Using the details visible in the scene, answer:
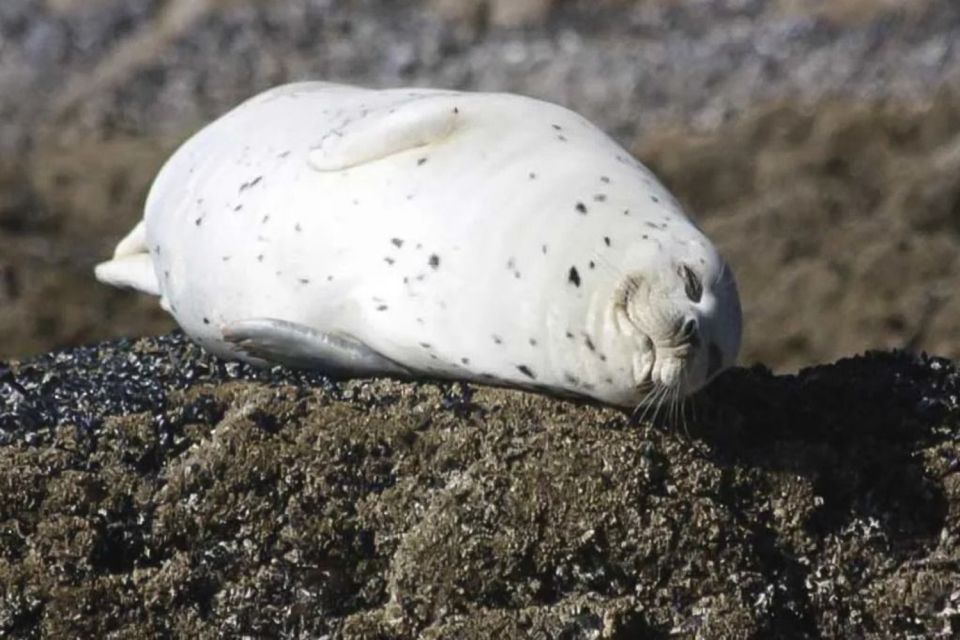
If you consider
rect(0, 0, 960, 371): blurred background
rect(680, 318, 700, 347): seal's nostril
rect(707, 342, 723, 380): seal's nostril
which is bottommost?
rect(0, 0, 960, 371): blurred background

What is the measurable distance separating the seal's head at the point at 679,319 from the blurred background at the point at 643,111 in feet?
→ 16.8

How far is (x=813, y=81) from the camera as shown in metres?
14.7

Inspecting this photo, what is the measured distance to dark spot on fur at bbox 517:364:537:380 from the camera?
6.17 m

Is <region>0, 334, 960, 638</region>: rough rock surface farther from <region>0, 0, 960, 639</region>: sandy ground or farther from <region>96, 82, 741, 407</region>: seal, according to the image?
<region>96, 82, 741, 407</region>: seal

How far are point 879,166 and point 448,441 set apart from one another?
777 centimetres

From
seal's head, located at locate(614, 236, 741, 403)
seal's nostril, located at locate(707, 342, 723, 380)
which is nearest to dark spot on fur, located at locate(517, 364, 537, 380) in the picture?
seal's head, located at locate(614, 236, 741, 403)

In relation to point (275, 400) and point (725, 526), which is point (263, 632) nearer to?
point (275, 400)

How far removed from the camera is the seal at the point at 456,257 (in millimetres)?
6031

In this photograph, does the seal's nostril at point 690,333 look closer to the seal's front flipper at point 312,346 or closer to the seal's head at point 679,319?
the seal's head at point 679,319

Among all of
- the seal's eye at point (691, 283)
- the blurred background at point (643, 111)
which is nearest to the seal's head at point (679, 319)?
the seal's eye at point (691, 283)

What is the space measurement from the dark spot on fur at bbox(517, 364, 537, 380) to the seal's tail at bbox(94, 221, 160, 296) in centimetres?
202

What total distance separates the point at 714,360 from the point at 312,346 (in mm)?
1170

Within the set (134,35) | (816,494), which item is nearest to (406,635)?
(816,494)

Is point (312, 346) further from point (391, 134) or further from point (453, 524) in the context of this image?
point (453, 524)
